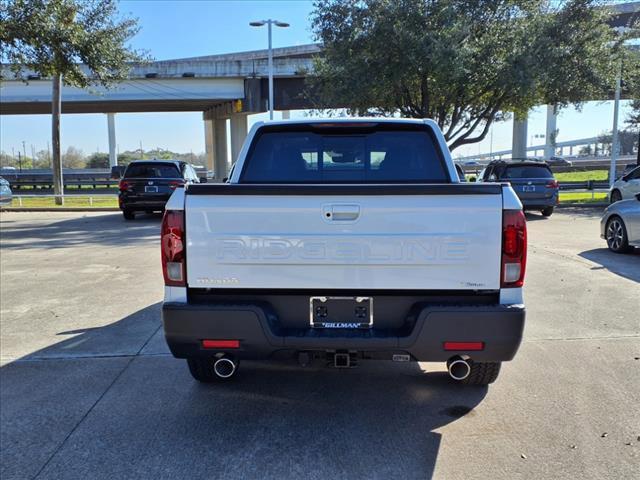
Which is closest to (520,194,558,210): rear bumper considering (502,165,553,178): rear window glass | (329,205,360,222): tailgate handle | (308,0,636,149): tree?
(502,165,553,178): rear window glass

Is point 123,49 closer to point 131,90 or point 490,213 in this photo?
point 490,213

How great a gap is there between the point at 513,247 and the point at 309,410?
6.06ft

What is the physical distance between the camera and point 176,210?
325 centimetres

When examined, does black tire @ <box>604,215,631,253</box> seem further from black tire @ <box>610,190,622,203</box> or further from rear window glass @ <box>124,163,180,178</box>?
rear window glass @ <box>124,163,180,178</box>

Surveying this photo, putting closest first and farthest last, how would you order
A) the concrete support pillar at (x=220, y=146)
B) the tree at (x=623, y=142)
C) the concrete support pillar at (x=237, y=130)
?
the concrete support pillar at (x=237, y=130) → the concrete support pillar at (x=220, y=146) → the tree at (x=623, y=142)

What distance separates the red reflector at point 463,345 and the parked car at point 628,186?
15506 millimetres

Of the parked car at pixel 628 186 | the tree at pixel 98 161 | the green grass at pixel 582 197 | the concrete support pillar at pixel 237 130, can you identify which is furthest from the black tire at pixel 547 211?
the tree at pixel 98 161

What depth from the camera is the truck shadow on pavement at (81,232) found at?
12508mm

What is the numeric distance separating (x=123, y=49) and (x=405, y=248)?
16.9 metres

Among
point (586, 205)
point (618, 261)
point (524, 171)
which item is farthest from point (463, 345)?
point (586, 205)

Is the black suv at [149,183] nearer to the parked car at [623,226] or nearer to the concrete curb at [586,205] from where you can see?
the parked car at [623,226]

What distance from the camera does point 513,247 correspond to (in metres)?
3.19

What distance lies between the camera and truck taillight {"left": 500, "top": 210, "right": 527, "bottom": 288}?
10.4 feet

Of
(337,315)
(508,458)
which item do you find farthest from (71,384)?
(508,458)
